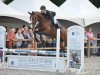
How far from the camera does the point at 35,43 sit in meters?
19.9

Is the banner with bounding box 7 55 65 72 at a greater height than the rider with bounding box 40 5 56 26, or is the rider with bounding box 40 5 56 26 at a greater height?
the rider with bounding box 40 5 56 26

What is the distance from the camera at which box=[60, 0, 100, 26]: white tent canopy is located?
25.7 metres

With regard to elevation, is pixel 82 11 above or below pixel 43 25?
above

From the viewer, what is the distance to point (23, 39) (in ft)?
63.2

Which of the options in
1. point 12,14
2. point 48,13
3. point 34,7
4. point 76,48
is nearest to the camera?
point 76,48

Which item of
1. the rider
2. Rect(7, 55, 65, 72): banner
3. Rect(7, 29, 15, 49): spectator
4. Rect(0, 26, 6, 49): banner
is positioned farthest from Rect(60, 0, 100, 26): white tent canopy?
Rect(7, 55, 65, 72): banner

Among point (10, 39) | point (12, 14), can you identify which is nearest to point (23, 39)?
point (10, 39)

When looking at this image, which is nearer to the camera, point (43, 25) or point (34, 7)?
point (43, 25)

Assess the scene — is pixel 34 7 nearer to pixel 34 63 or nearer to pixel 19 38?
pixel 19 38

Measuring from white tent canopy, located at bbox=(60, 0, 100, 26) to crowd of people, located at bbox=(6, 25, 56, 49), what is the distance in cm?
543

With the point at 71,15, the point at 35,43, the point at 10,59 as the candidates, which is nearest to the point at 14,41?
the point at 35,43

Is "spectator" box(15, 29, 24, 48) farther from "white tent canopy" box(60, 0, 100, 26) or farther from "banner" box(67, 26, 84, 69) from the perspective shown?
"white tent canopy" box(60, 0, 100, 26)

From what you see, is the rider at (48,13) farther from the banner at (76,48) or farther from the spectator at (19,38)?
the banner at (76,48)

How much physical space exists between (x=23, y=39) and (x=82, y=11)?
30.9ft
